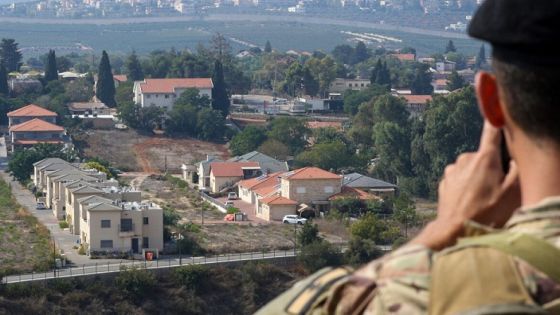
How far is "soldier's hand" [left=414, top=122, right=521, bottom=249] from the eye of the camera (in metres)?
0.89

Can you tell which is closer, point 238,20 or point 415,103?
point 415,103

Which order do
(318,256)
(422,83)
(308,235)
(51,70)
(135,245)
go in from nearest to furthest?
(318,256) → (135,245) → (308,235) → (51,70) → (422,83)

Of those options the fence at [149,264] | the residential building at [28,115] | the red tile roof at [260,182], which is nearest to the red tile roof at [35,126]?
the residential building at [28,115]

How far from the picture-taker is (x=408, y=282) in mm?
794

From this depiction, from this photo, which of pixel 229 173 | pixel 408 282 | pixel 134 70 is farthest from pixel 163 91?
pixel 408 282

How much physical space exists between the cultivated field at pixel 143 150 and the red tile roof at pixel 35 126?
2.10 feet

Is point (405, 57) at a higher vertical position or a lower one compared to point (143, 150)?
lower

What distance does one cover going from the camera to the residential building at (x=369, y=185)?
747 inches

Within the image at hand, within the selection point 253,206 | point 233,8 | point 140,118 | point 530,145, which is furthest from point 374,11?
point 530,145

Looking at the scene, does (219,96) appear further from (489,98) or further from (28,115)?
(489,98)

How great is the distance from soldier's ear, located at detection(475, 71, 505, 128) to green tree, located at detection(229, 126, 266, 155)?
21.9m

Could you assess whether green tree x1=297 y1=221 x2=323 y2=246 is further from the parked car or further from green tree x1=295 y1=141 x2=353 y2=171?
green tree x1=295 y1=141 x2=353 y2=171

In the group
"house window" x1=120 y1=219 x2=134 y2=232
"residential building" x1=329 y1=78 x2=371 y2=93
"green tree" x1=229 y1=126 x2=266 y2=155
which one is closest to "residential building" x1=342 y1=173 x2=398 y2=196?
"green tree" x1=229 y1=126 x2=266 y2=155

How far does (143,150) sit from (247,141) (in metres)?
1.79
